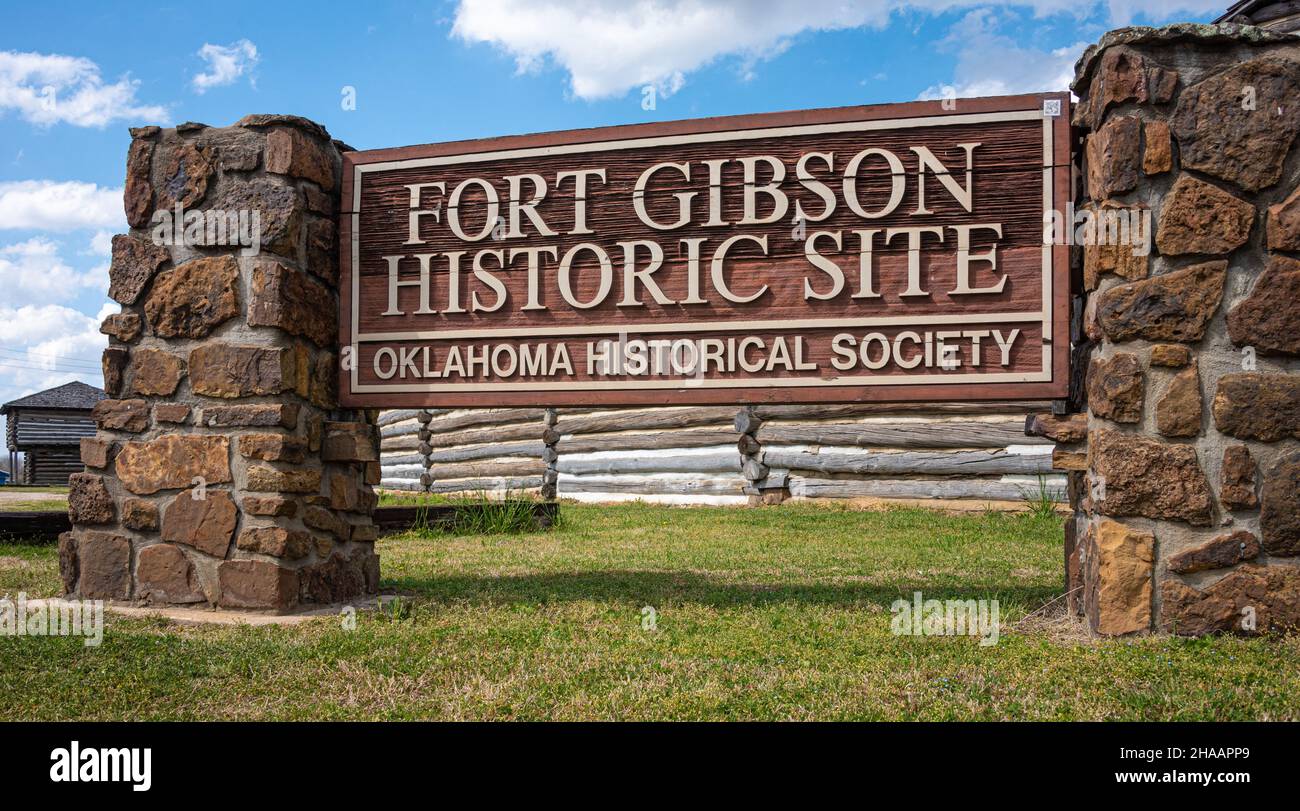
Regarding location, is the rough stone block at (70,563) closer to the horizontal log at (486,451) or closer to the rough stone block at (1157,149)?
the rough stone block at (1157,149)

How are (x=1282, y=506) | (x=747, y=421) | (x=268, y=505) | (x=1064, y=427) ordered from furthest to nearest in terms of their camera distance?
(x=747, y=421), (x=268, y=505), (x=1064, y=427), (x=1282, y=506)

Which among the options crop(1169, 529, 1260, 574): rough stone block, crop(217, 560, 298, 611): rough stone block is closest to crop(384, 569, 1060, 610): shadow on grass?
crop(217, 560, 298, 611): rough stone block

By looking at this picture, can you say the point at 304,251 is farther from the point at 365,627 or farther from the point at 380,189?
the point at 365,627

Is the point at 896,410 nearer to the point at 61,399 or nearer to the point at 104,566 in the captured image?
the point at 104,566

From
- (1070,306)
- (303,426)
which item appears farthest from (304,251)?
(1070,306)

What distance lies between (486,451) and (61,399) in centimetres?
1735

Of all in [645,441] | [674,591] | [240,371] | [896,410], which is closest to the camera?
[240,371]

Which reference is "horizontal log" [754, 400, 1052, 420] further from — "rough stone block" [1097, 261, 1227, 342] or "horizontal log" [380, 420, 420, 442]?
"horizontal log" [380, 420, 420, 442]

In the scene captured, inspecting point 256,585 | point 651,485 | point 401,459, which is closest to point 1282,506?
point 256,585

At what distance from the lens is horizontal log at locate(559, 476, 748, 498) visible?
12016 millimetres

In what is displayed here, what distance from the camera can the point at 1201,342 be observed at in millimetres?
3938

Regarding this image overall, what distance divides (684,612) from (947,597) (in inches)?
59.6

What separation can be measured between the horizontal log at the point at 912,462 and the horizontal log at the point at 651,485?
0.62 m

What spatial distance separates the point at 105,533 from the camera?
4910 millimetres
